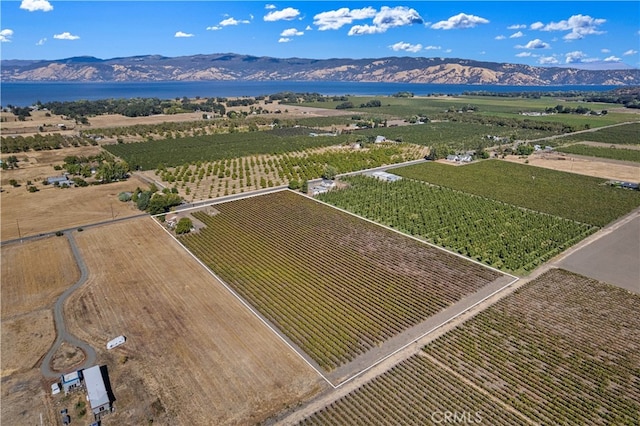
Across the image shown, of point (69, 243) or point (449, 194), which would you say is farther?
point (449, 194)

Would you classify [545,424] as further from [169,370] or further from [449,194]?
[449,194]

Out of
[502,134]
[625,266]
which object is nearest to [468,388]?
[625,266]

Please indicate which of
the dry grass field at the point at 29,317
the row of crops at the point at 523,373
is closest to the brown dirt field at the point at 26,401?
the dry grass field at the point at 29,317

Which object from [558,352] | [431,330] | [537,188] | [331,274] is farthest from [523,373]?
[537,188]


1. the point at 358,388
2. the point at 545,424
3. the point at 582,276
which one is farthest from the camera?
the point at 582,276

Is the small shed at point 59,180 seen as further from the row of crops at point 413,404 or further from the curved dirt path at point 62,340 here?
the row of crops at point 413,404

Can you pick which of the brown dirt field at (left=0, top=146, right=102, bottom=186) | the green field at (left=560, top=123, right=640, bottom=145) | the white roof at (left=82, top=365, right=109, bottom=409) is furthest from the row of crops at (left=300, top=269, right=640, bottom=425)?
the green field at (left=560, top=123, right=640, bottom=145)
